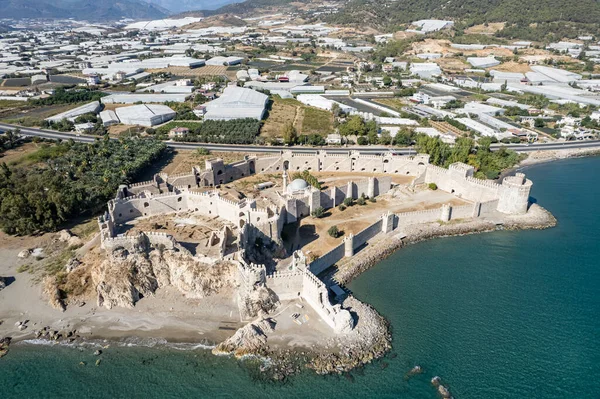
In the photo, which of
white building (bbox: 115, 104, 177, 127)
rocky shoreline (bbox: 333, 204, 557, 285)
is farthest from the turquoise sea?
white building (bbox: 115, 104, 177, 127)

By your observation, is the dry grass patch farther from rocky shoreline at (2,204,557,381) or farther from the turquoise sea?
rocky shoreline at (2,204,557,381)

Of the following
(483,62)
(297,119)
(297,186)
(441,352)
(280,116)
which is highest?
(483,62)

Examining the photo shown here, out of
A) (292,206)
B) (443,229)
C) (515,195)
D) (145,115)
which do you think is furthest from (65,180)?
(515,195)

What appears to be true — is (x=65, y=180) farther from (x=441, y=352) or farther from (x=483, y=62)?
(x=483, y=62)

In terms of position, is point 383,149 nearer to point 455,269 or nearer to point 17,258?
point 455,269

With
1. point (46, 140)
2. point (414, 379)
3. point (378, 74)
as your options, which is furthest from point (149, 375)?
point (378, 74)

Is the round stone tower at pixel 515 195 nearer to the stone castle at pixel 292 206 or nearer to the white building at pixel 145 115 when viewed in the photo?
the stone castle at pixel 292 206
